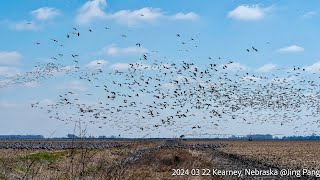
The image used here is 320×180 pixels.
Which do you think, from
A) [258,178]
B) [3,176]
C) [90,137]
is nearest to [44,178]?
[3,176]

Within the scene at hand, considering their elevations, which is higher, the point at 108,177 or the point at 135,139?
the point at 135,139

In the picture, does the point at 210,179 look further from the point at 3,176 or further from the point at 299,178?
the point at 3,176

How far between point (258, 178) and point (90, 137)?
2085 cm

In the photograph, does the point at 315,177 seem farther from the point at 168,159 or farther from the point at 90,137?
the point at 90,137

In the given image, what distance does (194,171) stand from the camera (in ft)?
59.3

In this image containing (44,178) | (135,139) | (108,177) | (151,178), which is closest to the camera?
(108,177)

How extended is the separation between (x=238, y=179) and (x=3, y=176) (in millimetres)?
17006

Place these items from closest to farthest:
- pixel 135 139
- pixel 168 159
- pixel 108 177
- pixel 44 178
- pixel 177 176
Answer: pixel 108 177, pixel 135 139, pixel 44 178, pixel 177 176, pixel 168 159

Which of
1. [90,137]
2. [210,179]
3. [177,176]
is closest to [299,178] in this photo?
[210,179]

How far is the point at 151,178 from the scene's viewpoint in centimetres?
1731

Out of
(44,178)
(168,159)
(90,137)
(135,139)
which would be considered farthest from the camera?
(168,159)

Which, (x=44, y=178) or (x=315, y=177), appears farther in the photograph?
(x=315, y=177)

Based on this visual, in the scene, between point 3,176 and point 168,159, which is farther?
point 168,159

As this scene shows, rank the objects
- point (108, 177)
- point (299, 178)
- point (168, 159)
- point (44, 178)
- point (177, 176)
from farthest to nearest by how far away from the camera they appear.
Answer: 1. point (168, 159)
2. point (299, 178)
3. point (177, 176)
4. point (44, 178)
5. point (108, 177)
